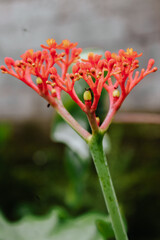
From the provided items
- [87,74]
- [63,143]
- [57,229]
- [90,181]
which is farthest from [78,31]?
[87,74]

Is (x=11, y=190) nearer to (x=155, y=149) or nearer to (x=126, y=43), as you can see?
(x=155, y=149)

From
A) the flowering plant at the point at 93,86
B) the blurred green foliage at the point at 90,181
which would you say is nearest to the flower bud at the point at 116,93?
the flowering plant at the point at 93,86

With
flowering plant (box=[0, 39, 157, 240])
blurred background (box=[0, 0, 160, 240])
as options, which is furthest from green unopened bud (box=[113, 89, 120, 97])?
blurred background (box=[0, 0, 160, 240])

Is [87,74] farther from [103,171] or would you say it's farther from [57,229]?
[57,229]

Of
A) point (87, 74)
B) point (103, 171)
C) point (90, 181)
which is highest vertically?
point (87, 74)

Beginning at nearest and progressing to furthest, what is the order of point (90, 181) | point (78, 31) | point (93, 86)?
1. point (93, 86)
2. point (90, 181)
3. point (78, 31)

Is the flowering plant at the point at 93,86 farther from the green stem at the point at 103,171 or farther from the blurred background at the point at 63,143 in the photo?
the blurred background at the point at 63,143

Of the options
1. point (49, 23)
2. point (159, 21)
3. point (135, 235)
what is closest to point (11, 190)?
point (135, 235)

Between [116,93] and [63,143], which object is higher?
[116,93]
